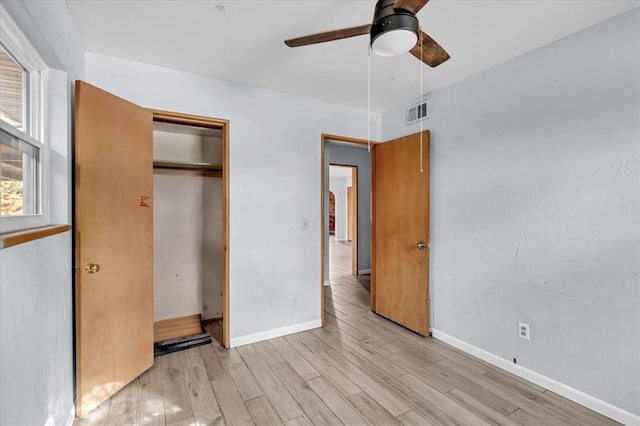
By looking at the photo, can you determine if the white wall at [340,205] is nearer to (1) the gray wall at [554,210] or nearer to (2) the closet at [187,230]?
(2) the closet at [187,230]

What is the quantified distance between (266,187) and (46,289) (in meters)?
1.82

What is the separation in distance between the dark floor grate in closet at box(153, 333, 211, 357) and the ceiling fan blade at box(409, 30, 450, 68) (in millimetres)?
2939

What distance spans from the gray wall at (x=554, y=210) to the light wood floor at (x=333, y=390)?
32 cm

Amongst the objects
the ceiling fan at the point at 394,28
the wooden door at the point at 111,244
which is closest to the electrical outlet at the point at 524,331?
the ceiling fan at the point at 394,28

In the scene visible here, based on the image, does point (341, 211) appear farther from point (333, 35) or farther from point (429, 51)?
point (333, 35)

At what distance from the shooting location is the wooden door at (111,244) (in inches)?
72.2

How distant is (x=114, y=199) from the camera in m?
2.03

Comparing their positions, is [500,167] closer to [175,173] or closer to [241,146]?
[241,146]

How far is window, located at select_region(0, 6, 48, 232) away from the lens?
46.7 inches

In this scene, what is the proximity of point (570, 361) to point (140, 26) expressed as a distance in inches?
144

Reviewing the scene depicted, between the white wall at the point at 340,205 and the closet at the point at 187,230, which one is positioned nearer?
the closet at the point at 187,230

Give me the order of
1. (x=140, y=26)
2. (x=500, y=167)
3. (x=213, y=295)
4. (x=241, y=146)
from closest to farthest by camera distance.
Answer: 1. (x=140, y=26)
2. (x=500, y=167)
3. (x=241, y=146)
4. (x=213, y=295)

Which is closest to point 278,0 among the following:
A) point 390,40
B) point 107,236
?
point 390,40

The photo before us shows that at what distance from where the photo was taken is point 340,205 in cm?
1088
